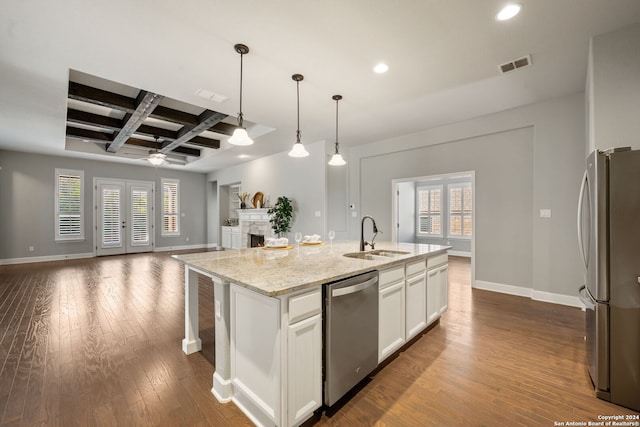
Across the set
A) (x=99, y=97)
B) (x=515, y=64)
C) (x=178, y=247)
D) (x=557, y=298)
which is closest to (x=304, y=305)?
(x=515, y=64)

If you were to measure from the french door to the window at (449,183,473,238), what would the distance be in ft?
Answer: 32.4

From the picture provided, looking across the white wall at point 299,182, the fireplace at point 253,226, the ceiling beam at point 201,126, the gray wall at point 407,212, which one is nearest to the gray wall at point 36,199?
the ceiling beam at point 201,126

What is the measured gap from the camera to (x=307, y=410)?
→ 1597 mm

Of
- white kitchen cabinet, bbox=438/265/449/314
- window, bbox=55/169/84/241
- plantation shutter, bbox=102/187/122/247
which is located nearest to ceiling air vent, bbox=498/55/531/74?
white kitchen cabinet, bbox=438/265/449/314

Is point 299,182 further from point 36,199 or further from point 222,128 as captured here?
point 36,199

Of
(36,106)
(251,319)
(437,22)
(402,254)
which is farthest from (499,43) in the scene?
(36,106)

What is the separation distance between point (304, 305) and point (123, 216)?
935 cm

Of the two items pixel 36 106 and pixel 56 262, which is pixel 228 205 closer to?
pixel 56 262

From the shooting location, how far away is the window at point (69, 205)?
751 centimetres

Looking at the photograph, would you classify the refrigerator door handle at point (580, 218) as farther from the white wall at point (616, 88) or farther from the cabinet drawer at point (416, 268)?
the cabinet drawer at point (416, 268)

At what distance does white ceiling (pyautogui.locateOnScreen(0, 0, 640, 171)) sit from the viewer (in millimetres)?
2133

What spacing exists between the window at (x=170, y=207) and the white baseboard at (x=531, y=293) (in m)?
9.37

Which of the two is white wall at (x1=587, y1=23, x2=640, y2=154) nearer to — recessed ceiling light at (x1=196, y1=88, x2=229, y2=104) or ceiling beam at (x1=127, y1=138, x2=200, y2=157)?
recessed ceiling light at (x1=196, y1=88, x2=229, y2=104)

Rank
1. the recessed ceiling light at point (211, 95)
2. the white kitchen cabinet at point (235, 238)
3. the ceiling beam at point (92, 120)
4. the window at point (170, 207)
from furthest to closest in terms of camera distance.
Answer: the window at point (170, 207)
the white kitchen cabinet at point (235, 238)
the ceiling beam at point (92, 120)
the recessed ceiling light at point (211, 95)
